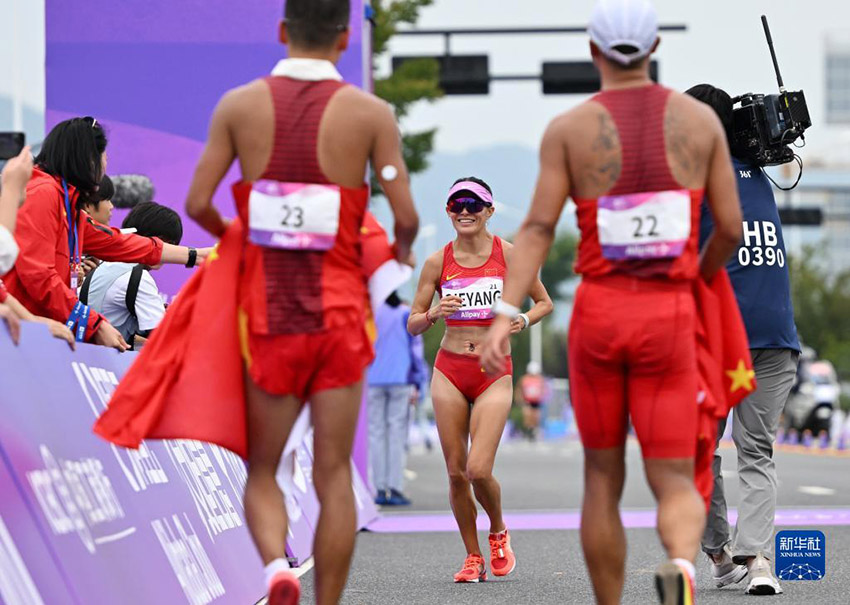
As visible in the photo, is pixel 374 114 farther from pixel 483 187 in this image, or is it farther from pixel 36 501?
pixel 483 187

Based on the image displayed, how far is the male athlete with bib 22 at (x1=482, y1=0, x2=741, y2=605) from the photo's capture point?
5.11 meters

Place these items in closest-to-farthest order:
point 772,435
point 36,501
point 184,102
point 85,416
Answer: point 36,501 → point 85,416 → point 772,435 → point 184,102

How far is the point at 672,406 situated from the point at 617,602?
0.74m

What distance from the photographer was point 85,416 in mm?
5793

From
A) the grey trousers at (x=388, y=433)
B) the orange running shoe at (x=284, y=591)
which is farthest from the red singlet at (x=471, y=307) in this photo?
the grey trousers at (x=388, y=433)

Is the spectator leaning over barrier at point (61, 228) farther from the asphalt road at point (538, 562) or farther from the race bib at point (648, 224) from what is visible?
the race bib at point (648, 224)

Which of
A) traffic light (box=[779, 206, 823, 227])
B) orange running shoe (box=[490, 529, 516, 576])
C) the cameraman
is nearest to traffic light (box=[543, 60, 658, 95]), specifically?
traffic light (box=[779, 206, 823, 227])

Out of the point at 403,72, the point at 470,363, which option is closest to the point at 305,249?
the point at 470,363

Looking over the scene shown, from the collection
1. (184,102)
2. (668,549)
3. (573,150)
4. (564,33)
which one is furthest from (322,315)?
(564,33)

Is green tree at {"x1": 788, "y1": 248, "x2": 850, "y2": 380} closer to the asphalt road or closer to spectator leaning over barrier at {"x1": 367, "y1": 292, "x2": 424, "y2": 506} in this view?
the asphalt road

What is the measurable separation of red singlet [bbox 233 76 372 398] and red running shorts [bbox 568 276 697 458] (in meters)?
0.78

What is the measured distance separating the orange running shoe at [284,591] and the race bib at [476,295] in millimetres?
4445

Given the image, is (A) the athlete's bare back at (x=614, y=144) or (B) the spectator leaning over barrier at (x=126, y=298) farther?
(B) the spectator leaning over barrier at (x=126, y=298)

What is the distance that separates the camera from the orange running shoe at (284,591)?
4.78 m
